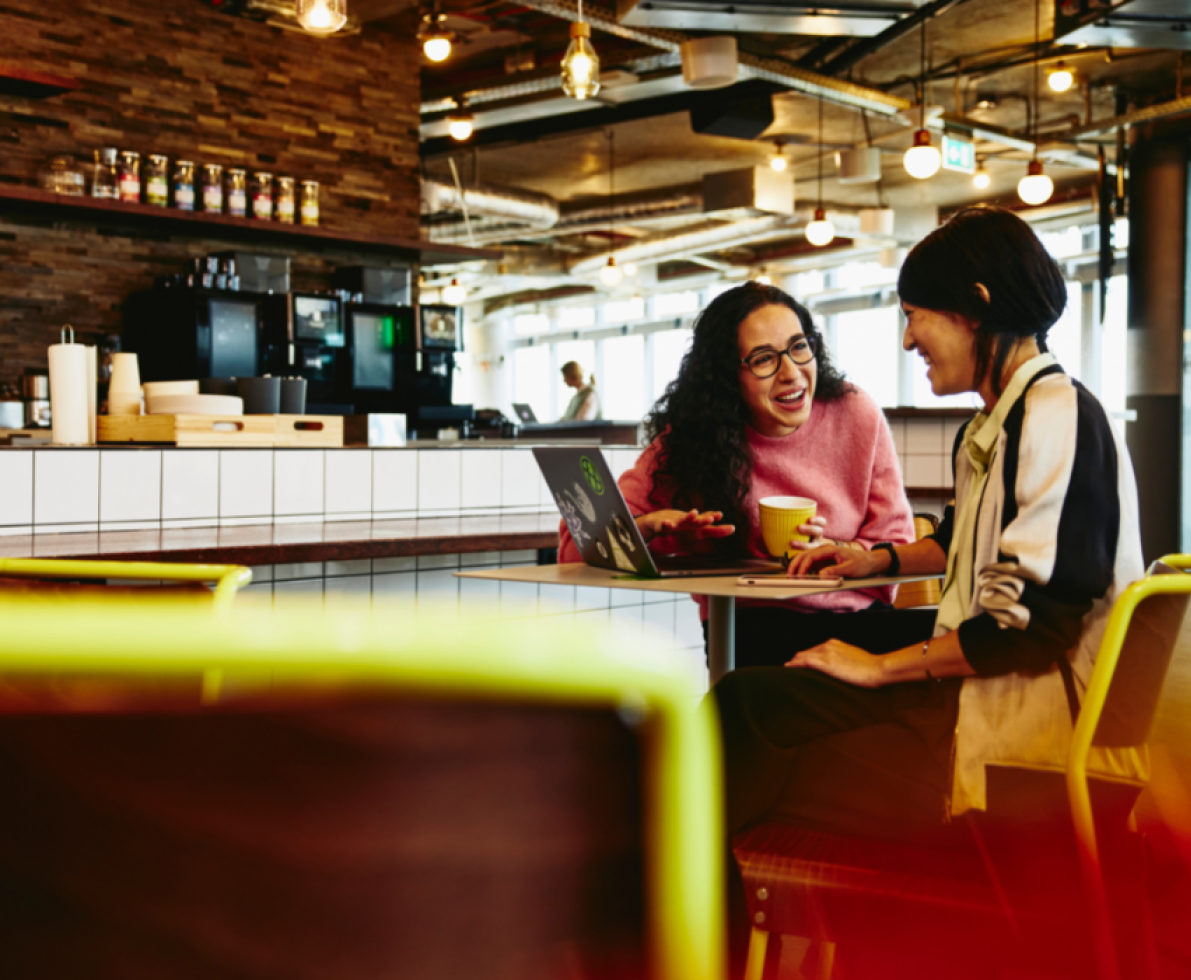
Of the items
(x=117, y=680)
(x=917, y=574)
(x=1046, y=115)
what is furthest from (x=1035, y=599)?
(x=1046, y=115)

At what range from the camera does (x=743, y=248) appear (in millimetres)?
13492

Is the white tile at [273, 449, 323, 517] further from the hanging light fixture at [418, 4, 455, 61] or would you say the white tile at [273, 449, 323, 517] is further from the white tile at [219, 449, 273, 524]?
the hanging light fixture at [418, 4, 455, 61]

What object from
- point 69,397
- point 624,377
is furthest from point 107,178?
point 624,377

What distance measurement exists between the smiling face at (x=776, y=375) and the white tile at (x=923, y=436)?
4267 mm

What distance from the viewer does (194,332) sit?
552cm

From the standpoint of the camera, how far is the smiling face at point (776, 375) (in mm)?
2234

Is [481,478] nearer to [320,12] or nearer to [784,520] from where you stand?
[320,12]

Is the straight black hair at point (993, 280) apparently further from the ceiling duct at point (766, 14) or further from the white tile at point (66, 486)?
the ceiling duct at point (766, 14)

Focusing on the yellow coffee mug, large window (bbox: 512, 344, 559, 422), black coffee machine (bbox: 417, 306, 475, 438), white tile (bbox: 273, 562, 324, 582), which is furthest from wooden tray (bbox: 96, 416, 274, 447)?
large window (bbox: 512, 344, 559, 422)

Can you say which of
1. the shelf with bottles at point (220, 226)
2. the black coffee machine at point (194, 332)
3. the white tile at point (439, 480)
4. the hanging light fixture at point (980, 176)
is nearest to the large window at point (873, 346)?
the hanging light fixture at point (980, 176)

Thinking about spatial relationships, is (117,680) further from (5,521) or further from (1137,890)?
(5,521)

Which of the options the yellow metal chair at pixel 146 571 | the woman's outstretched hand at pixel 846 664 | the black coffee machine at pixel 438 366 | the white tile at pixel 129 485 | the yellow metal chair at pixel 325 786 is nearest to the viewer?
the yellow metal chair at pixel 325 786

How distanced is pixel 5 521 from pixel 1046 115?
8.70 m

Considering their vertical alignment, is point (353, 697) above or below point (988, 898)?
above
